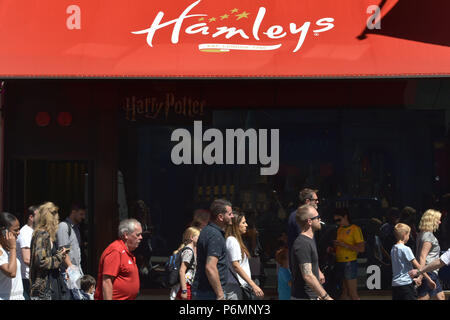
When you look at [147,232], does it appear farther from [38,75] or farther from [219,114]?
[38,75]

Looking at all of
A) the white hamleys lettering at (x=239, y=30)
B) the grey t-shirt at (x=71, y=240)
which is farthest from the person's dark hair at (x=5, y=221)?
the white hamleys lettering at (x=239, y=30)

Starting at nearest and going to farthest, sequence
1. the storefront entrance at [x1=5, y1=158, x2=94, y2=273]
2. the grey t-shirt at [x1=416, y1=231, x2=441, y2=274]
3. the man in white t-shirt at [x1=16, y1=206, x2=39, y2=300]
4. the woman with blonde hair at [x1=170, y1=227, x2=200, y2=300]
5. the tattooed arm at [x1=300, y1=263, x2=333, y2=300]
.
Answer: the tattooed arm at [x1=300, y1=263, x2=333, y2=300]
the woman with blonde hair at [x1=170, y1=227, x2=200, y2=300]
the man in white t-shirt at [x1=16, y1=206, x2=39, y2=300]
the grey t-shirt at [x1=416, y1=231, x2=441, y2=274]
the storefront entrance at [x1=5, y1=158, x2=94, y2=273]

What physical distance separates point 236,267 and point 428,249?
11.1 ft

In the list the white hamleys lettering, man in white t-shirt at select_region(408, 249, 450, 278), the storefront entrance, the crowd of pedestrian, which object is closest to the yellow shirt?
the crowd of pedestrian

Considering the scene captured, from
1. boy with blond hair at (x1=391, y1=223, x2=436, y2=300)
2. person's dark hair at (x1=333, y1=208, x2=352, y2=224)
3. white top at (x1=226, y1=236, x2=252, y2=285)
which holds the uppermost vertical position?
person's dark hair at (x1=333, y1=208, x2=352, y2=224)

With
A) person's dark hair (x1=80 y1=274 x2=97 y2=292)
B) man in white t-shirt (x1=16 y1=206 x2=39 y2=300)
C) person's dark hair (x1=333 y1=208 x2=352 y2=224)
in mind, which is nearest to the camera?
person's dark hair (x1=80 y1=274 x2=97 y2=292)

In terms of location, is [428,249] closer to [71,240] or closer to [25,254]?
[71,240]

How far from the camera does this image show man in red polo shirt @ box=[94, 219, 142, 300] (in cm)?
861

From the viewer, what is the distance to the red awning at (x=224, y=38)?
1266 centimetres

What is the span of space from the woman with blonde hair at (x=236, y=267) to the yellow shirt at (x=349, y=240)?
125 inches

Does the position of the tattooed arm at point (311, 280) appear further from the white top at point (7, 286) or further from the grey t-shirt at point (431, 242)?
the grey t-shirt at point (431, 242)

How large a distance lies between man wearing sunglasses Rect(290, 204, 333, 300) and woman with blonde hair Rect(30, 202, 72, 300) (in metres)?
3.24

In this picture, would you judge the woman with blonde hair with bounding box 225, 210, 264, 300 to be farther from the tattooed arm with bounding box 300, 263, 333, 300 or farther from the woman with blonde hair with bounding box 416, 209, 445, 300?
the woman with blonde hair with bounding box 416, 209, 445, 300

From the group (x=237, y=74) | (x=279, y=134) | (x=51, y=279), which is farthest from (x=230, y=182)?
(x=51, y=279)
